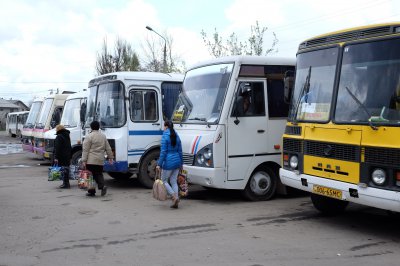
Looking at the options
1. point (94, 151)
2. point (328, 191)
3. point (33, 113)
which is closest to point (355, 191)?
point (328, 191)

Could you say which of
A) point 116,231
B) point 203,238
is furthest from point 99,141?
point 203,238

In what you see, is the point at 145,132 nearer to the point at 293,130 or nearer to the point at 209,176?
the point at 209,176

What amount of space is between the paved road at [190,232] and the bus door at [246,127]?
34.7 inches

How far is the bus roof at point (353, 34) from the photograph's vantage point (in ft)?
21.5

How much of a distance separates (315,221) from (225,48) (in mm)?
22551

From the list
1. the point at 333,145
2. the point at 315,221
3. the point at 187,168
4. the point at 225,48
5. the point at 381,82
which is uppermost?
the point at 225,48

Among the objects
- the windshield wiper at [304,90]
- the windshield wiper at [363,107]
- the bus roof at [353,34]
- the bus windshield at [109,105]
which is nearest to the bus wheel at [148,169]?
the bus windshield at [109,105]

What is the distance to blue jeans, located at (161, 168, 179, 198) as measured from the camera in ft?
29.3

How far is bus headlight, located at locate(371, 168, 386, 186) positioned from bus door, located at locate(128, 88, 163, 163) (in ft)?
21.9

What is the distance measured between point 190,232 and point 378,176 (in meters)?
2.89

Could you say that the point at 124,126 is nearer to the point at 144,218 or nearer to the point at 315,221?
the point at 144,218

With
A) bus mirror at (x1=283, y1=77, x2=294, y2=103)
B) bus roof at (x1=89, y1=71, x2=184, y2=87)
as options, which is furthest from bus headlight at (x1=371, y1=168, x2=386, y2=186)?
bus roof at (x1=89, y1=71, x2=184, y2=87)

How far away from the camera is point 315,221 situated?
26.4 feet

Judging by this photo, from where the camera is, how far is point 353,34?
7.10 meters
